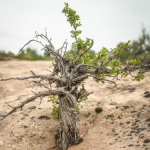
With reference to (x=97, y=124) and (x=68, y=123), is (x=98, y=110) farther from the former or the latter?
(x=68, y=123)

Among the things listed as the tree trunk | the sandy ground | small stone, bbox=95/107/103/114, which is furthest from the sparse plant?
small stone, bbox=95/107/103/114

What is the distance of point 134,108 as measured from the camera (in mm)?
5090

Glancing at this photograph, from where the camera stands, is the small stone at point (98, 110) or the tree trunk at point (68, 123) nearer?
the tree trunk at point (68, 123)

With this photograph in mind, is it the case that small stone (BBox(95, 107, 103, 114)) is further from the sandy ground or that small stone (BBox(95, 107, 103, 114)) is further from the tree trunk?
the tree trunk

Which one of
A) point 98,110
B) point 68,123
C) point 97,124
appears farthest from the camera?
point 98,110

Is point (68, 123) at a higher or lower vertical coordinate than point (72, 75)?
lower

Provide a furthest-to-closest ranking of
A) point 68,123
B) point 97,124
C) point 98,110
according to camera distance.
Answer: point 98,110, point 97,124, point 68,123

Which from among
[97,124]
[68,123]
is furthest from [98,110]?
[68,123]

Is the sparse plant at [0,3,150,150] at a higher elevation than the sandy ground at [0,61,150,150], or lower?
higher

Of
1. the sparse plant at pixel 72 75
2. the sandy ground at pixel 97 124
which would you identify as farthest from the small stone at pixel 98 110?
the sparse plant at pixel 72 75

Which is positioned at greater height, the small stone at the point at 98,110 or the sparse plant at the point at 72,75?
the sparse plant at the point at 72,75

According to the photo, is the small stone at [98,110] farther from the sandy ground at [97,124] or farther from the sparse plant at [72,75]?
the sparse plant at [72,75]

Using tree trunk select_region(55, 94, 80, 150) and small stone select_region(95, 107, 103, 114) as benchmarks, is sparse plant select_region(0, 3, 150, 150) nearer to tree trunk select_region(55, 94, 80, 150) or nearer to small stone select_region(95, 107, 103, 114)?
tree trunk select_region(55, 94, 80, 150)

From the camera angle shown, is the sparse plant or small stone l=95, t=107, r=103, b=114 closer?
the sparse plant
